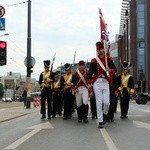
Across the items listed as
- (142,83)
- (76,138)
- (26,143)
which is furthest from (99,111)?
(142,83)

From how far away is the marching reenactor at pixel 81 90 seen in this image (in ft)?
49.6

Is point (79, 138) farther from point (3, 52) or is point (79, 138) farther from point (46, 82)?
point (3, 52)

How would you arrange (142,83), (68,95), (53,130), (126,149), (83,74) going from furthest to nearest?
(142,83), (68,95), (83,74), (53,130), (126,149)

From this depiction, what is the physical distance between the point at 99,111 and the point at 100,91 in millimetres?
502

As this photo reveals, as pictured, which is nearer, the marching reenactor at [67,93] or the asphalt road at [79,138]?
the asphalt road at [79,138]

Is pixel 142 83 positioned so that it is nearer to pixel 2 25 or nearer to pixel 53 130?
pixel 2 25

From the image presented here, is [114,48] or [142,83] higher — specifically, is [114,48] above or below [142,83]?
above

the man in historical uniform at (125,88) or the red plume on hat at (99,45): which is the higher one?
the red plume on hat at (99,45)

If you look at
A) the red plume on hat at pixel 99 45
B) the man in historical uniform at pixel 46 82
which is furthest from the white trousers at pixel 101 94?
the man in historical uniform at pixel 46 82

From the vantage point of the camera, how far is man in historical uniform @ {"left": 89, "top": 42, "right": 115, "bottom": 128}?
12711 mm

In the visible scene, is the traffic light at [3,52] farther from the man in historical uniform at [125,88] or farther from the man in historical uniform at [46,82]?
the man in historical uniform at [125,88]

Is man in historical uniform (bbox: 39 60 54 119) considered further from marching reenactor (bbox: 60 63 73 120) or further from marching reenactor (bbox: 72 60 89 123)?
marching reenactor (bbox: 72 60 89 123)

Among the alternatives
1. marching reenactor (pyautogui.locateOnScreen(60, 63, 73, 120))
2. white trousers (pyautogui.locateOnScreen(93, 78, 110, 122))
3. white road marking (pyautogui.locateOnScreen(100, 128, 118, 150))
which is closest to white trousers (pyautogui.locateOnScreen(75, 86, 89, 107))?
marching reenactor (pyautogui.locateOnScreen(60, 63, 73, 120))

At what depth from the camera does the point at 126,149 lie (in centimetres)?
890
